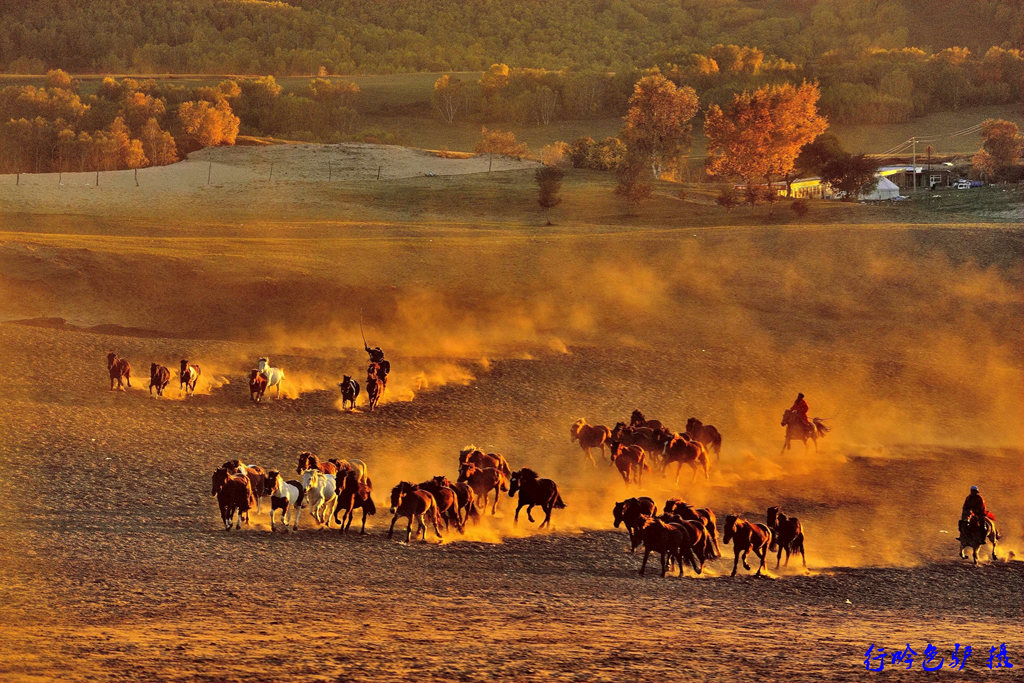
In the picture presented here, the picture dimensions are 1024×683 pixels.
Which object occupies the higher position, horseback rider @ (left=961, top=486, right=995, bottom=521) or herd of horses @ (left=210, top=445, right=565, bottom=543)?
horseback rider @ (left=961, top=486, right=995, bottom=521)

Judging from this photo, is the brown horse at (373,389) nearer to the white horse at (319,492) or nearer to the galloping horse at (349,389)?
the galloping horse at (349,389)

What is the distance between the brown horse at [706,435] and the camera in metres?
33.2

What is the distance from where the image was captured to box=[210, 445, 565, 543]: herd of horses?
24078 mm

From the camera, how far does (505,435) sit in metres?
35.9

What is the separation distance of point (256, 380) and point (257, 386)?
0.61 feet

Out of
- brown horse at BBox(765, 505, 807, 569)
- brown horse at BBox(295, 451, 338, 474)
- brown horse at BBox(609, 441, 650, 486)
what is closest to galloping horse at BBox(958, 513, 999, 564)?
brown horse at BBox(765, 505, 807, 569)

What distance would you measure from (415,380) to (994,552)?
20752 millimetres

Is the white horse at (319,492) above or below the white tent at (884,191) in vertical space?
below

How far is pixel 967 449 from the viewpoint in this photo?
36.9 metres

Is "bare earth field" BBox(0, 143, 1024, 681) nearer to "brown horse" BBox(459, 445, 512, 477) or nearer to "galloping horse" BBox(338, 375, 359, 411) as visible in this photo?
"galloping horse" BBox(338, 375, 359, 411)

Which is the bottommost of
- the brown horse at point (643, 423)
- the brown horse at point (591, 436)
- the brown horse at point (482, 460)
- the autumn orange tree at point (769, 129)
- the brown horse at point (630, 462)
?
the brown horse at point (482, 460)

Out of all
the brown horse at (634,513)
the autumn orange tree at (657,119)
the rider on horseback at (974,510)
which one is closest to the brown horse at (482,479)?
the brown horse at (634,513)

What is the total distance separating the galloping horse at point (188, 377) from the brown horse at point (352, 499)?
13728 millimetres

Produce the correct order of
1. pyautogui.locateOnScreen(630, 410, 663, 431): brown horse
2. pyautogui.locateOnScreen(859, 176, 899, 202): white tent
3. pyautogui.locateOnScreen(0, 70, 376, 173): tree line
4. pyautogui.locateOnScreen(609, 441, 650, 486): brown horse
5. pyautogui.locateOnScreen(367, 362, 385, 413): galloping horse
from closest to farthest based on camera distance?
pyautogui.locateOnScreen(609, 441, 650, 486): brown horse
pyautogui.locateOnScreen(630, 410, 663, 431): brown horse
pyautogui.locateOnScreen(367, 362, 385, 413): galloping horse
pyautogui.locateOnScreen(859, 176, 899, 202): white tent
pyautogui.locateOnScreen(0, 70, 376, 173): tree line
